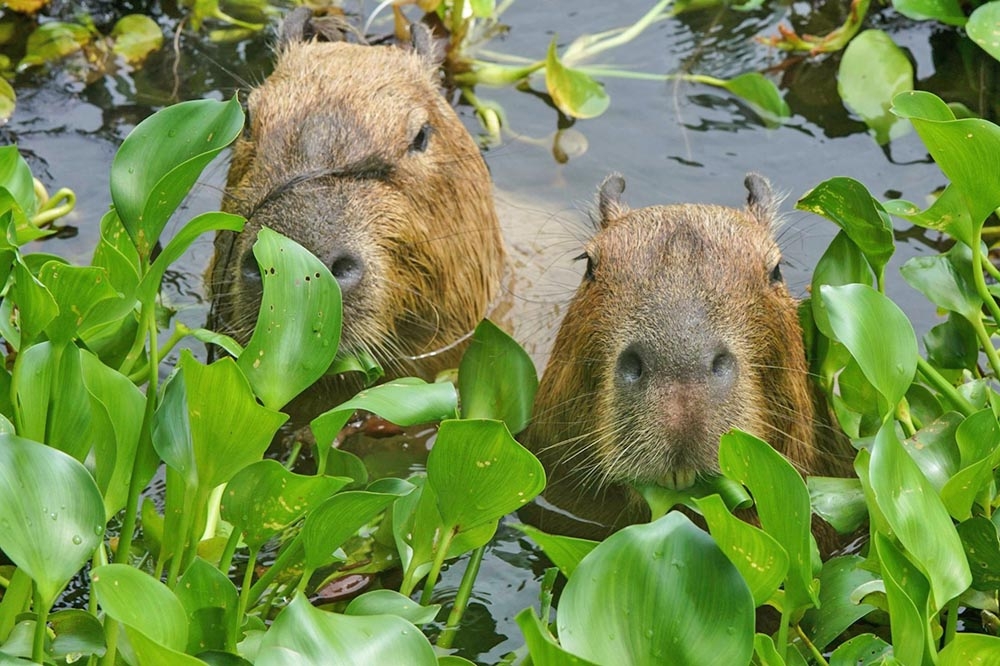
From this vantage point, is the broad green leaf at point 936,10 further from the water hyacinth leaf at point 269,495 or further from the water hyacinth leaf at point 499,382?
the water hyacinth leaf at point 269,495

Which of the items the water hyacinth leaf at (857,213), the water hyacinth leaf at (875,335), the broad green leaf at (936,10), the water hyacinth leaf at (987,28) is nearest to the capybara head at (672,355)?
the water hyacinth leaf at (857,213)

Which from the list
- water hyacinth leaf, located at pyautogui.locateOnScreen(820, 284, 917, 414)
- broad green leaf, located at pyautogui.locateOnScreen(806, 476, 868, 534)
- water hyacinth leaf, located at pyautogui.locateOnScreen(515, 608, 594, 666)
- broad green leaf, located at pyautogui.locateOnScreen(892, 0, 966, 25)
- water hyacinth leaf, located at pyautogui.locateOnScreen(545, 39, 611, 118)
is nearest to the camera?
water hyacinth leaf, located at pyautogui.locateOnScreen(515, 608, 594, 666)

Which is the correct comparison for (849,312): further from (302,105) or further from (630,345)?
(302,105)

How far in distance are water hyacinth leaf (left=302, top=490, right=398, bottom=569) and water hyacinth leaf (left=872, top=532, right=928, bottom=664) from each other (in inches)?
33.1

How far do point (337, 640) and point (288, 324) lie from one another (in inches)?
30.2

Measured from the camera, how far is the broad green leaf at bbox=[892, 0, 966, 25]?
5.61 m

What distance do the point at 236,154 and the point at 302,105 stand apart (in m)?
0.32

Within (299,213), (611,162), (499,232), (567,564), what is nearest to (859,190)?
(567,564)

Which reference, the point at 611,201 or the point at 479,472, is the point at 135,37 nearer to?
the point at 611,201

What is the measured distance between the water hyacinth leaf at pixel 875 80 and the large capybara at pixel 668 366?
1.55 meters

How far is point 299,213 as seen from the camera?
405 cm

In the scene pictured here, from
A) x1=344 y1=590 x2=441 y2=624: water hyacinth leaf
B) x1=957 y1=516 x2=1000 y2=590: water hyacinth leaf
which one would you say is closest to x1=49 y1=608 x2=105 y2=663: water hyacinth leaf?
x1=344 y1=590 x2=441 y2=624: water hyacinth leaf

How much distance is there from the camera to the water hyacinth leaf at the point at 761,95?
18.2 feet

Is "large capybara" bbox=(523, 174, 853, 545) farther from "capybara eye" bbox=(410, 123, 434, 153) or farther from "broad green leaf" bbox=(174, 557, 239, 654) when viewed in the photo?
"broad green leaf" bbox=(174, 557, 239, 654)
